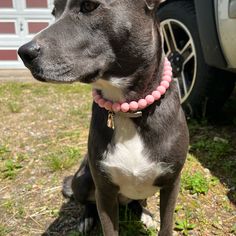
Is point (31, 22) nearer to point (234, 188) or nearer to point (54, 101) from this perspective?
point (54, 101)

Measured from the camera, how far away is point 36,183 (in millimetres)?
3191

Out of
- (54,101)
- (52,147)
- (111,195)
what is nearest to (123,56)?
(111,195)

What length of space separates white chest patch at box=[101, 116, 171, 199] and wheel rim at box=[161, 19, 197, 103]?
1.64 meters

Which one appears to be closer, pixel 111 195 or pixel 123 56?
pixel 123 56

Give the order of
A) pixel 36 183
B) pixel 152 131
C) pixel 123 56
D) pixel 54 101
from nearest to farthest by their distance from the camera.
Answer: pixel 123 56 → pixel 152 131 → pixel 36 183 → pixel 54 101

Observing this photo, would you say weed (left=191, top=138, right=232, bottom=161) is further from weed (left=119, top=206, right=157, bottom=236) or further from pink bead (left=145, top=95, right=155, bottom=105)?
pink bead (left=145, top=95, right=155, bottom=105)

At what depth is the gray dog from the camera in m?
1.87

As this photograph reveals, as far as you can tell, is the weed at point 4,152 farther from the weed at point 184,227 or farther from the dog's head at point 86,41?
the dog's head at point 86,41

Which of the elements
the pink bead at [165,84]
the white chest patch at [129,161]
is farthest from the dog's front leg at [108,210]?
the pink bead at [165,84]

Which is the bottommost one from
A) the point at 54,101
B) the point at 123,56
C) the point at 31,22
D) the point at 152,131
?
the point at 54,101

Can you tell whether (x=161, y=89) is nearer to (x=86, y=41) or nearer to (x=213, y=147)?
(x=86, y=41)

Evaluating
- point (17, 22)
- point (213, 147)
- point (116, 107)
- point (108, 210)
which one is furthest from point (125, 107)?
point (17, 22)

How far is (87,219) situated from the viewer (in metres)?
2.69

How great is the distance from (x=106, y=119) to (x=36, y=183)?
1238mm
